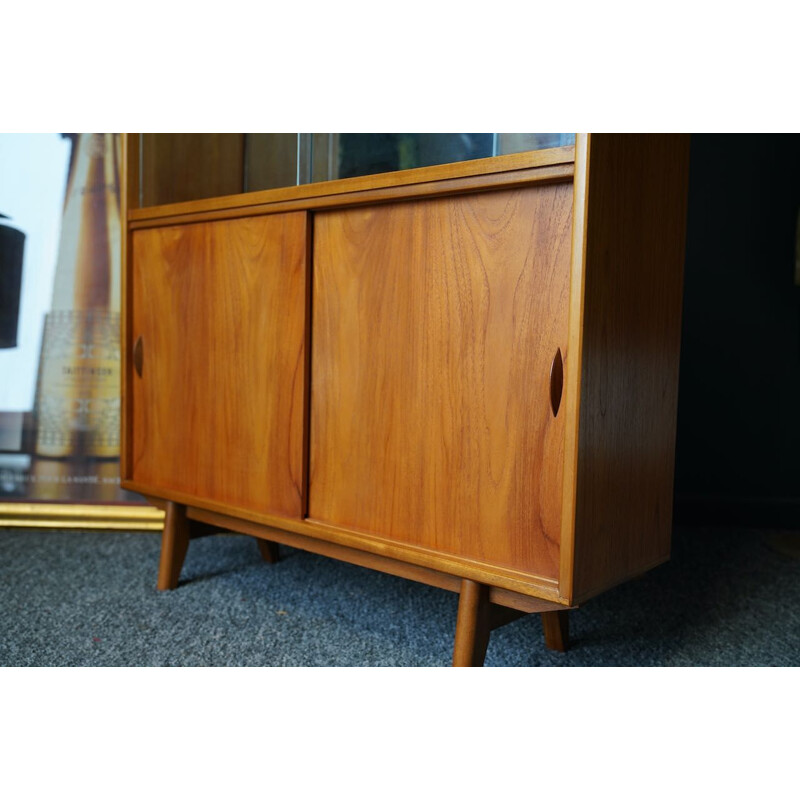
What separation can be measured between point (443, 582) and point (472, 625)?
7 cm

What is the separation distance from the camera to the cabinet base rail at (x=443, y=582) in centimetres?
90

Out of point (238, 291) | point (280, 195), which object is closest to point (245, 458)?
point (238, 291)

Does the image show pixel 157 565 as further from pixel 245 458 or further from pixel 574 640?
pixel 574 640

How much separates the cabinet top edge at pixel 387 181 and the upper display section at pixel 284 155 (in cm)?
10

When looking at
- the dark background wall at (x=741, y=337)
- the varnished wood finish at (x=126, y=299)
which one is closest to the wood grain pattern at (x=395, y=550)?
the varnished wood finish at (x=126, y=299)

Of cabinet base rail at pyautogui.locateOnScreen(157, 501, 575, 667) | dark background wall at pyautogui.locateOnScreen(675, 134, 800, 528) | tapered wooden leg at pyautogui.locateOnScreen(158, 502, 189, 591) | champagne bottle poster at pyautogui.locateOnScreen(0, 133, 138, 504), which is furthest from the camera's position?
dark background wall at pyautogui.locateOnScreen(675, 134, 800, 528)

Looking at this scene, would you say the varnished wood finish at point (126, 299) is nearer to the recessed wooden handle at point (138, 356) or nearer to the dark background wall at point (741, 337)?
the recessed wooden handle at point (138, 356)

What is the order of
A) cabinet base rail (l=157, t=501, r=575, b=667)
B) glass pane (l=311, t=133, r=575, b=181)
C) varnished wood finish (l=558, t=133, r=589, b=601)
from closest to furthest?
varnished wood finish (l=558, t=133, r=589, b=601), cabinet base rail (l=157, t=501, r=575, b=667), glass pane (l=311, t=133, r=575, b=181)

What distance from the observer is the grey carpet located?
107cm

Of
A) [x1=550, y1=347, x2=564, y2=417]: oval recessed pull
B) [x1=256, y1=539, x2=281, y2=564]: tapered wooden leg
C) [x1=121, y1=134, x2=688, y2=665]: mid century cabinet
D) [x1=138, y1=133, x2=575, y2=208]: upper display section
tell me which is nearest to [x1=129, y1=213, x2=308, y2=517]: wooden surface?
[x1=121, y1=134, x2=688, y2=665]: mid century cabinet

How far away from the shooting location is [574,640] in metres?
1.15

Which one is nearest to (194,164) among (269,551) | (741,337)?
(269,551)

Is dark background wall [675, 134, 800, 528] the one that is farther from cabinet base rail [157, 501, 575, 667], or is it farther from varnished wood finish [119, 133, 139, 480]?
varnished wood finish [119, 133, 139, 480]

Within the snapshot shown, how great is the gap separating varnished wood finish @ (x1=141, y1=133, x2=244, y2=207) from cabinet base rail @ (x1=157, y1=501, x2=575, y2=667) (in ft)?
2.06
